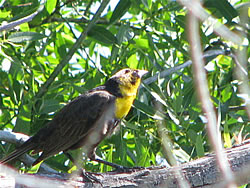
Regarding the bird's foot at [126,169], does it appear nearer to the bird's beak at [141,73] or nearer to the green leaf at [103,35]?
the bird's beak at [141,73]

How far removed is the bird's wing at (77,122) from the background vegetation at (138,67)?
119 millimetres

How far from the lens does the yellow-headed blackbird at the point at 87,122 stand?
4.10m

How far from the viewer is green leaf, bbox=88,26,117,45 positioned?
4.45 meters

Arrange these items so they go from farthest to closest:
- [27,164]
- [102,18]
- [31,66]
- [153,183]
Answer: [102,18] → [31,66] → [27,164] → [153,183]

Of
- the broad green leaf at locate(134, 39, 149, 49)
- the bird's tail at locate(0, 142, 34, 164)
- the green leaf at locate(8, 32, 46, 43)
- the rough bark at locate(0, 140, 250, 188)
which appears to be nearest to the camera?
the rough bark at locate(0, 140, 250, 188)

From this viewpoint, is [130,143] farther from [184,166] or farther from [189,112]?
[184,166]

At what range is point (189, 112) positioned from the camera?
13.4 ft

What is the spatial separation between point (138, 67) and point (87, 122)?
0.73 metres

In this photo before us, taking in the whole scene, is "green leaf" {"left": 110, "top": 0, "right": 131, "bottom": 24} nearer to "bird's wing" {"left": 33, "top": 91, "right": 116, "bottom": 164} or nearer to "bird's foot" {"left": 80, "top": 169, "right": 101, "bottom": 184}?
"bird's wing" {"left": 33, "top": 91, "right": 116, "bottom": 164}

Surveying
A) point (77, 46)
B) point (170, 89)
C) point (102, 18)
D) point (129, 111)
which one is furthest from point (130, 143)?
point (102, 18)

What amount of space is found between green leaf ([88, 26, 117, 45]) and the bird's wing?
1.55ft

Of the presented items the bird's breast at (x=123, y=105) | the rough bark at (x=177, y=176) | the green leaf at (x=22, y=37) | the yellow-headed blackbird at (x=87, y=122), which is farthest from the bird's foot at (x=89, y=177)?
the green leaf at (x=22, y=37)

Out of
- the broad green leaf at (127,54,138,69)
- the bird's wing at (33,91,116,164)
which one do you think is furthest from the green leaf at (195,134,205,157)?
the broad green leaf at (127,54,138,69)

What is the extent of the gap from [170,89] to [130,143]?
607mm
